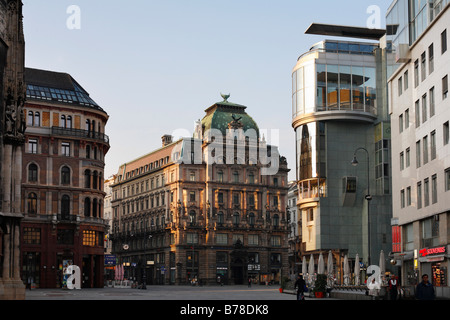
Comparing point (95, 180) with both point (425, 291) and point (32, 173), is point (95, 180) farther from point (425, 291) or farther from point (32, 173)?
point (425, 291)

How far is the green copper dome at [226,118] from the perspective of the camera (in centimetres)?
13412

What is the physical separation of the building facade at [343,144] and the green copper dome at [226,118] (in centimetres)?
4335

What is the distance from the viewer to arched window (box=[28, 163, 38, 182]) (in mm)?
87250

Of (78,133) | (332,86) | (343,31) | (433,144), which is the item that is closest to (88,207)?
(78,133)

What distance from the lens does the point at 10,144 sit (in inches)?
1638

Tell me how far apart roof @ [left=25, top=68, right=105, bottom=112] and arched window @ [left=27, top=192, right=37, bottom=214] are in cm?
1218

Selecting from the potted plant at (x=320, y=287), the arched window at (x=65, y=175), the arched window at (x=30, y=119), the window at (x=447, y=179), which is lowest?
the potted plant at (x=320, y=287)

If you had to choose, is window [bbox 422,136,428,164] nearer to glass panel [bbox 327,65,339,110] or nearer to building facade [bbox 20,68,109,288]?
glass panel [bbox 327,65,339,110]

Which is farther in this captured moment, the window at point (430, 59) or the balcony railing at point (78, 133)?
the balcony railing at point (78, 133)

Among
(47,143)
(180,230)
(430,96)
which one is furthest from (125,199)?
(430,96)

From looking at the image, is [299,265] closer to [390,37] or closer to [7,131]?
[390,37]

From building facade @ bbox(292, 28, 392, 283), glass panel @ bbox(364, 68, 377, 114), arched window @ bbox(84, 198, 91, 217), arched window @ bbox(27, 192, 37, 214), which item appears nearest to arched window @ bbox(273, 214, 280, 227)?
building facade @ bbox(292, 28, 392, 283)

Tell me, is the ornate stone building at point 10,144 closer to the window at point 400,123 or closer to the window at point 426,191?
the window at point 426,191

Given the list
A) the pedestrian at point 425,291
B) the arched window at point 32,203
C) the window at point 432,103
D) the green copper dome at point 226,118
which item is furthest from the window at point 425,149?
the green copper dome at point 226,118
